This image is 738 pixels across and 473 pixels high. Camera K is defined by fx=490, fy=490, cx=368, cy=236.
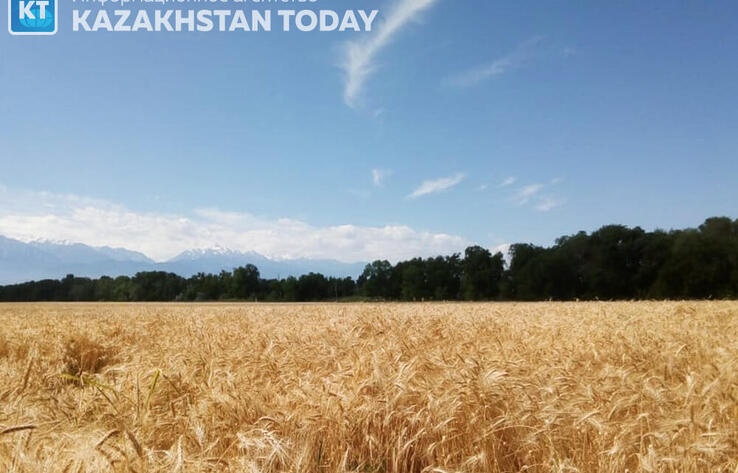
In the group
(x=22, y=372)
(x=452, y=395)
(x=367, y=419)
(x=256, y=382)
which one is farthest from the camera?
(x=22, y=372)

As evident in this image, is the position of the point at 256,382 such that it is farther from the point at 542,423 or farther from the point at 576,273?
the point at 576,273

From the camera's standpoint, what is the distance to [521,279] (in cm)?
6844

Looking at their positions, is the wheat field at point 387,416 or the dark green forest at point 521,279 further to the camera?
the dark green forest at point 521,279

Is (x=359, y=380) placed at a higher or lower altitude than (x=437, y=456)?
higher

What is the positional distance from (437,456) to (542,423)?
0.80 m

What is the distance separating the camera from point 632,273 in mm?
62156

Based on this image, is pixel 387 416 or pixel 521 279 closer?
pixel 387 416

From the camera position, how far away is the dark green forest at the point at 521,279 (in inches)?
2151

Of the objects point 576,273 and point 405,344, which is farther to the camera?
point 576,273

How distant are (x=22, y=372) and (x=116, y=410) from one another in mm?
2607

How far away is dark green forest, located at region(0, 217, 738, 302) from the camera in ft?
179

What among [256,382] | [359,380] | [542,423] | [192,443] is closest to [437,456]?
[542,423]

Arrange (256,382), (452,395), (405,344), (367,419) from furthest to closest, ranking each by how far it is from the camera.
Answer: (405,344) → (256,382) → (452,395) → (367,419)

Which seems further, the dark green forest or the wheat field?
the dark green forest
